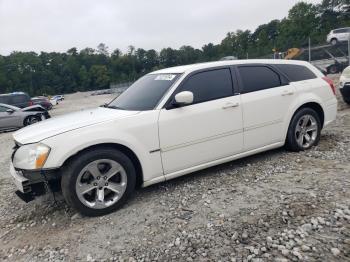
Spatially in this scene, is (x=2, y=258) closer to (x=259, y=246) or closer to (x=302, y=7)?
(x=259, y=246)

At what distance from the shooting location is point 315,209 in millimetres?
3529

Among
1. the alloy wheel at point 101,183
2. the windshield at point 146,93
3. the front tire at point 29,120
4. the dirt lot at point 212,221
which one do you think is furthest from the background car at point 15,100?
the alloy wheel at point 101,183

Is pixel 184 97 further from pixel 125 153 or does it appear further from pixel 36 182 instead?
pixel 36 182

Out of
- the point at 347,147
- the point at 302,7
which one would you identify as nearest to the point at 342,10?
the point at 302,7

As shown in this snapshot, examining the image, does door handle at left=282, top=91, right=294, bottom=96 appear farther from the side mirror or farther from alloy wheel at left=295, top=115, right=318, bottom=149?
the side mirror

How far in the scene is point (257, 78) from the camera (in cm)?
511

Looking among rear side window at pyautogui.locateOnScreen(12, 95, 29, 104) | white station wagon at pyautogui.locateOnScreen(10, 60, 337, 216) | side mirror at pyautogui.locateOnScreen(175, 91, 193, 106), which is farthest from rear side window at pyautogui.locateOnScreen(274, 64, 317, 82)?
rear side window at pyautogui.locateOnScreen(12, 95, 29, 104)

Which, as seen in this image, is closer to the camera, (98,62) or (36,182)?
(36,182)

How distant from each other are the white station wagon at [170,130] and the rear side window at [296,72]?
0.02m

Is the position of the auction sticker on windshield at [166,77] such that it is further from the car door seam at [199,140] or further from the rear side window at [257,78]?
the rear side window at [257,78]

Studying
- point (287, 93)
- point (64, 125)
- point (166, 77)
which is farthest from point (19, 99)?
point (287, 93)

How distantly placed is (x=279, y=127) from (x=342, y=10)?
86.9 meters

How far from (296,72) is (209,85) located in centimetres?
176

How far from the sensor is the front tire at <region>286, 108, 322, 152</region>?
211 inches
